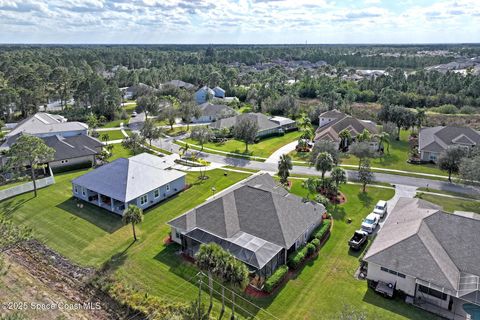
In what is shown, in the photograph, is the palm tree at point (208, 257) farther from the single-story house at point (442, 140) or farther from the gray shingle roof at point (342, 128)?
the single-story house at point (442, 140)

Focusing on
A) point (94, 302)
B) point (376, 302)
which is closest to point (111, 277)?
point (94, 302)

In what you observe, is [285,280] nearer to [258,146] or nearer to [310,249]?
[310,249]

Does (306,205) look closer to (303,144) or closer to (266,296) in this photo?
(266,296)

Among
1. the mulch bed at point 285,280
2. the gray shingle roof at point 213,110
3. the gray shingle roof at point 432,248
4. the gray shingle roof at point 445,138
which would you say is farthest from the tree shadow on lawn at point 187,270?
the gray shingle roof at point 213,110

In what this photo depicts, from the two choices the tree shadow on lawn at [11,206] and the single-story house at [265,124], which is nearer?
the tree shadow on lawn at [11,206]

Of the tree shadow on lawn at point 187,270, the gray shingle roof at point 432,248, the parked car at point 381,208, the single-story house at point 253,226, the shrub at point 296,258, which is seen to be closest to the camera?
the gray shingle roof at point 432,248

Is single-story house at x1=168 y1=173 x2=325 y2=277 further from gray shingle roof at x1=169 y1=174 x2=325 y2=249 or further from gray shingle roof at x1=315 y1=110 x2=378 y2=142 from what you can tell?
gray shingle roof at x1=315 y1=110 x2=378 y2=142
